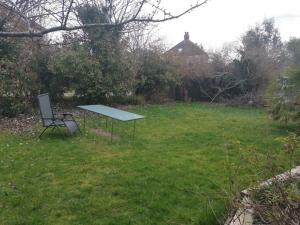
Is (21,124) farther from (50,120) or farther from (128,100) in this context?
(128,100)

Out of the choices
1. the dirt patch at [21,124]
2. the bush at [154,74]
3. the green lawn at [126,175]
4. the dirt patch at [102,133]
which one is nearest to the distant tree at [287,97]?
the green lawn at [126,175]

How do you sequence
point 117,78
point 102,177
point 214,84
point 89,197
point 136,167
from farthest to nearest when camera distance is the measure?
point 214,84 → point 117,78 → point 136,167 → point 102,177 → point 89,197

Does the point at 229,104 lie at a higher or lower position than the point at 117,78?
lower

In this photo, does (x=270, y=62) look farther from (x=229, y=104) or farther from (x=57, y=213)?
(x=57, y=213)

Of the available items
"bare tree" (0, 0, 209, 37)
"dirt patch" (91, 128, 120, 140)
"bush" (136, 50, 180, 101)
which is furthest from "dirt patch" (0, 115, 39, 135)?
"bush" (136, 50, 180, 101)

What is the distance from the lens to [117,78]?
46.5 ft

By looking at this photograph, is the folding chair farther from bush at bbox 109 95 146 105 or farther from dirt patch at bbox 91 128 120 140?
bush at bbox 109 95 146 105

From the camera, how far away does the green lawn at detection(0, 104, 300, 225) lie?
3.84 metres

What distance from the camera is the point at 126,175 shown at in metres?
5.21

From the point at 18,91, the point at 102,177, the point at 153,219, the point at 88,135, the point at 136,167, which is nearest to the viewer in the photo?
the point at 153,219

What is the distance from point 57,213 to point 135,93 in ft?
41.7

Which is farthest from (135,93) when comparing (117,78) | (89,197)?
(89,197)

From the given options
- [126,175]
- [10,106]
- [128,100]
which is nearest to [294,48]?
[128,100]

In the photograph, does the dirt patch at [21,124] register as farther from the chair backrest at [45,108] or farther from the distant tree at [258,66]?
the distant tree at [258,66]
